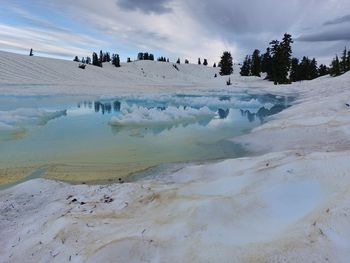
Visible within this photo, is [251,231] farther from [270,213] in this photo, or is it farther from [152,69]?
[152,69]

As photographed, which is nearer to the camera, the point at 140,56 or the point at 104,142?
the point at 104,142

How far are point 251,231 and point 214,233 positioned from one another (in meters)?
0.32

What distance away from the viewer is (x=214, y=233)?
2777mm

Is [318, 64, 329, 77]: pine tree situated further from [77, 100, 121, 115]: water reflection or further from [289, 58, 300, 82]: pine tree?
[77, 100, 121, 115]: water reflection

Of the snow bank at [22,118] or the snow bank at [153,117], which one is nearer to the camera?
the snow bank at [22,118]

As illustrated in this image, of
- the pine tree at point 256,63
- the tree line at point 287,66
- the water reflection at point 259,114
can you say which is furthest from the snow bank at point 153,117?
the pine tree at point 256,63

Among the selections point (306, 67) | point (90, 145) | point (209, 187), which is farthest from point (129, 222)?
point (306, 67)

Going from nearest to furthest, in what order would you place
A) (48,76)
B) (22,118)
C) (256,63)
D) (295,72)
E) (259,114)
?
(22,118)
(259,114)
(48,76)
(295,72)
(256,63)

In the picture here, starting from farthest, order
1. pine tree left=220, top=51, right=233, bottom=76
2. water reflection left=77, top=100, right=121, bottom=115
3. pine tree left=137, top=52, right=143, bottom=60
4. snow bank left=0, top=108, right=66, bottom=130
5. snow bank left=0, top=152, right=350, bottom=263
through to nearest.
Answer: pine tree left=137, top=52, right=143, bottom=60 → pine tree left=220, top=51, right=233, bottom=76 → water reflection left=77, top=100, right=121, bottom=115 → snow bank left=0, top=108, right=66, bottom=130 → snow bank left=0, top=152, right=350, bottom=263

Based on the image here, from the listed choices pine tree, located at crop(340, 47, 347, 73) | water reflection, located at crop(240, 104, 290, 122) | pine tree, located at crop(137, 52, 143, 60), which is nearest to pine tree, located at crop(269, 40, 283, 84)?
pine tree, located at crop(340, 47, 347, 73)

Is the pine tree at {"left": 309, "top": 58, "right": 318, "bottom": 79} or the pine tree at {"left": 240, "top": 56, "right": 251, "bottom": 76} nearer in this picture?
the pine tree at {"left": 309, "top": 58, "right": 318, "bottom": 79}

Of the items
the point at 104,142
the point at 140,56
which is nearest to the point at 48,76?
the point at 104,142

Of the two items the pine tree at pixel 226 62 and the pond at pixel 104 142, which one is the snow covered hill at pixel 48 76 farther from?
the pine tree at pixel 226 62

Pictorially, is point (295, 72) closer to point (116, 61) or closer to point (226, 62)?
point (226, 62)
